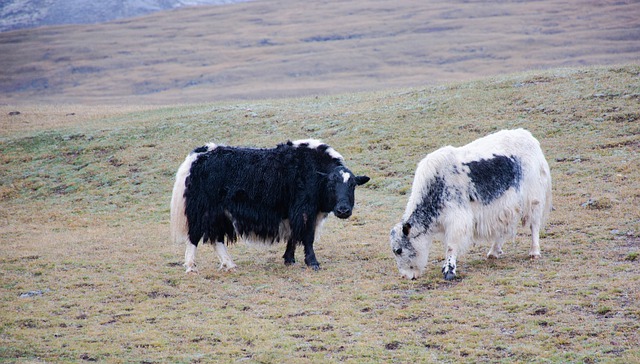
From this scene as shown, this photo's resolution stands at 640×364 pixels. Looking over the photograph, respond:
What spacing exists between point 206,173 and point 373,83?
170ft

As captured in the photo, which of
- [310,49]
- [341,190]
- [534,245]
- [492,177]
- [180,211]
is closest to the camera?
[492,177]

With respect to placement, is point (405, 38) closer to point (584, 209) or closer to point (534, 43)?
point (534, 43)

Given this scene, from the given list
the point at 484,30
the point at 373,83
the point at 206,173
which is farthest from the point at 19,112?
the point at 484,30

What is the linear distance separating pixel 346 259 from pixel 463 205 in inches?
110

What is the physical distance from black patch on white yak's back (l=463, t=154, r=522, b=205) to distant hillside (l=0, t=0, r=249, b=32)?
15334 cm

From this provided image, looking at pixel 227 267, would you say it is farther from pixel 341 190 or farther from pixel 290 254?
pixel 341 190

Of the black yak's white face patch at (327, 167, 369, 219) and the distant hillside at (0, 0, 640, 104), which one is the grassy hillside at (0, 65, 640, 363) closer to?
the black yak's white face patch at (327, 167, 369, 219)

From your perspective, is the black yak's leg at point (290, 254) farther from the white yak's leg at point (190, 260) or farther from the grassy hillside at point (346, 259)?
the white yak's leg at point (190, 260)

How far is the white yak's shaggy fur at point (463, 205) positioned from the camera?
10.5 meters

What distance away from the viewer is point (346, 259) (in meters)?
12.2

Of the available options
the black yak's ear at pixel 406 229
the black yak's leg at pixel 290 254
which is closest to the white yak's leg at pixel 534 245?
the black yak's ear at pixel 406 229

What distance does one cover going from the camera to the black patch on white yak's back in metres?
10.6

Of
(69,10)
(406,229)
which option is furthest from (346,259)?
(69,10)

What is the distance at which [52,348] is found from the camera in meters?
8.09
